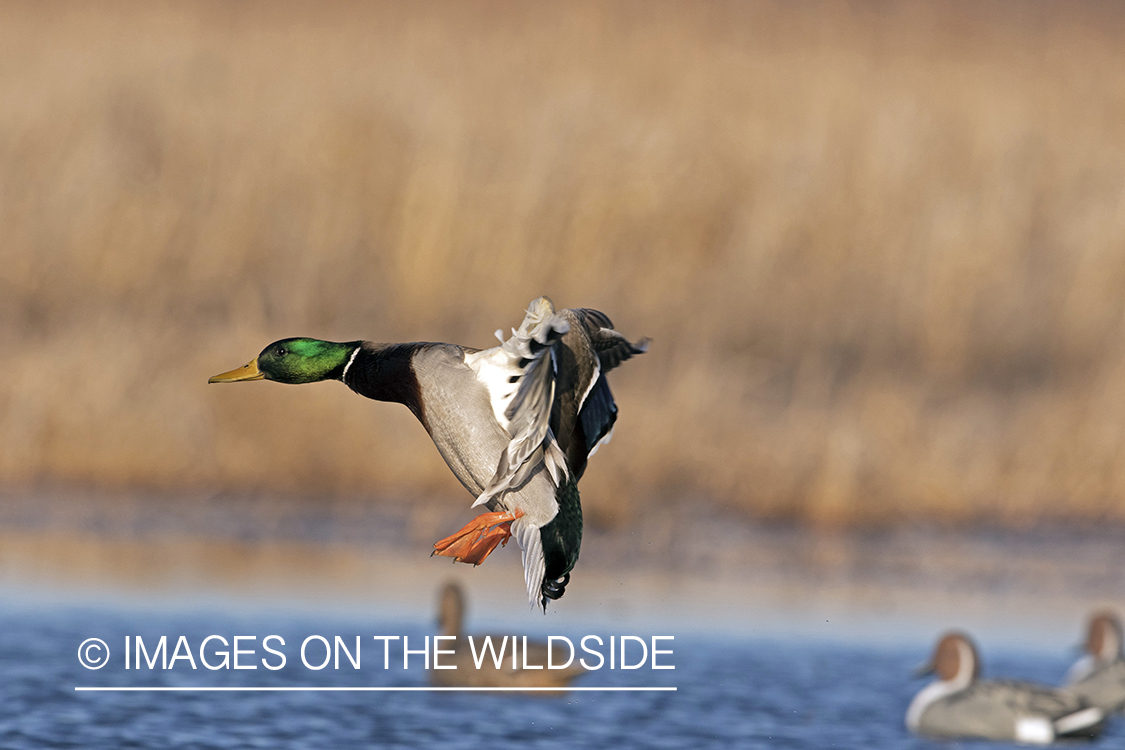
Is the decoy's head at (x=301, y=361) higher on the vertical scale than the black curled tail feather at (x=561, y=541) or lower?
higher

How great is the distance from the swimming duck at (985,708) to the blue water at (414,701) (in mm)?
146

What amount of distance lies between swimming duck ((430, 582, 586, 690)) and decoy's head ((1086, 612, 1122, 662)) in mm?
2893

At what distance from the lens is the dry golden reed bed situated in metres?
12.1

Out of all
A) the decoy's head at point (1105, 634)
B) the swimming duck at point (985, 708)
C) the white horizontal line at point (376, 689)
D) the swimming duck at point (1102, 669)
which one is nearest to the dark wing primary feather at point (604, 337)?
the white horizontal line at point (376, 689)

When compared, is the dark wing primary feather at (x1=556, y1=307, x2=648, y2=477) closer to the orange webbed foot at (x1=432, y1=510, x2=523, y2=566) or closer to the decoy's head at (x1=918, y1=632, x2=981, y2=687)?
the orange webbed foot at (x1=432, y1=510, x2=523, y2=566)

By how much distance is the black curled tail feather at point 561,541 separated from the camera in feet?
17.5

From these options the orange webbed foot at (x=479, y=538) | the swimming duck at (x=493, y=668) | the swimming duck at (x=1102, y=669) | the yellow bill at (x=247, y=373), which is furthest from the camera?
the swimming duck at (x=1102, y=669)

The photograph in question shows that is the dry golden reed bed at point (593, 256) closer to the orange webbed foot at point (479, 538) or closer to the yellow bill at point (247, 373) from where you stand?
the yellow bill at point (247, 373)

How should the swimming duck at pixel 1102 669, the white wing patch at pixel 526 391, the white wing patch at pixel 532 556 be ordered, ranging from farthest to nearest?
the swimming duck at pixel 1102 669 → the white wing patch at pixel 532 556 → the white wing patch at pixel 526 391

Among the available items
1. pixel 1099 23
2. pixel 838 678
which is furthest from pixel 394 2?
pixel 838 678

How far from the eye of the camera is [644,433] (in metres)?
12.0

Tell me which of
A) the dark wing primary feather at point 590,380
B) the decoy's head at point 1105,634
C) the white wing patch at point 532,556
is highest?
the dark wing primary feather at point 590,380

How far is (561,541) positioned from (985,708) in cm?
465

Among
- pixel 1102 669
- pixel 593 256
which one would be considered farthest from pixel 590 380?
pixel 593 256
